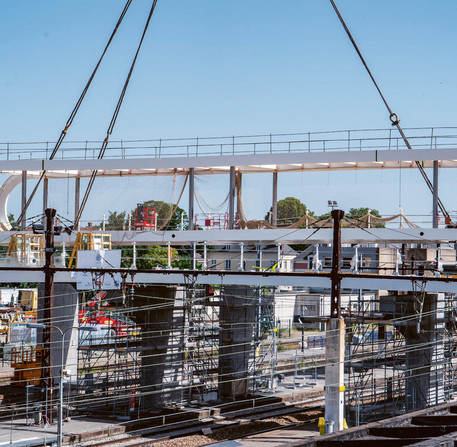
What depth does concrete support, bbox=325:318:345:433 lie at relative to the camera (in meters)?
21.1

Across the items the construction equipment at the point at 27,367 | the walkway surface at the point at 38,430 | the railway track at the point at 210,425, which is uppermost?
the construction equipment at the point at 27,367

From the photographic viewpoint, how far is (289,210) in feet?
101

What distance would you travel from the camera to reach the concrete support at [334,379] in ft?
69.1

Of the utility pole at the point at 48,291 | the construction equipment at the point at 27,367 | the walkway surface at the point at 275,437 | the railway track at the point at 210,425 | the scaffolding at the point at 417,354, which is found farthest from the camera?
the construction equipment at the point at 27,367

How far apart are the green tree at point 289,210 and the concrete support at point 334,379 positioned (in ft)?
29.9

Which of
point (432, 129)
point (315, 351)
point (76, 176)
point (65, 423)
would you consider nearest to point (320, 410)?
point (65, 423)

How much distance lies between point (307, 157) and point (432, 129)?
191 inches

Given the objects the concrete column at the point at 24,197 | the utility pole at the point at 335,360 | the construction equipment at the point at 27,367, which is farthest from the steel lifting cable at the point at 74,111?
the utility pole at the point at 335,360

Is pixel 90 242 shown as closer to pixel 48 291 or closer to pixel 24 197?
pixel 24 197

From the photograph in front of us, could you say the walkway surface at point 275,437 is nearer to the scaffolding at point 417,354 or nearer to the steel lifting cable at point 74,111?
the scaffolding at point 417,354

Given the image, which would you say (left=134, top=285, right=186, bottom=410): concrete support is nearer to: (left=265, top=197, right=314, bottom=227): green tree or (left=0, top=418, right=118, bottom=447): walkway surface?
(left=0, top=418, right=118, bottom=447): walkway surface

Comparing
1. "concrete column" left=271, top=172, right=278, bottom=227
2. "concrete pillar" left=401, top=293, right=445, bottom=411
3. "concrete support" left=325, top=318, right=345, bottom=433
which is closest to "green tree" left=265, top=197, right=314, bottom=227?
"concrete column" left=271, top=172, right=278, bottom=227

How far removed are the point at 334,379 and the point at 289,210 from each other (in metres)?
10.7

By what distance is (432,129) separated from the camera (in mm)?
28562
